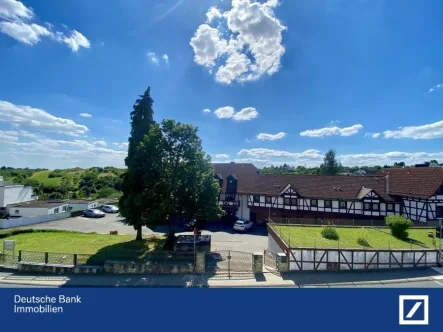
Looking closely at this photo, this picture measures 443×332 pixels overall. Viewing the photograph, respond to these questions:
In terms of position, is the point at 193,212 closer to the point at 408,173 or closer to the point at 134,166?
the point at 134,166

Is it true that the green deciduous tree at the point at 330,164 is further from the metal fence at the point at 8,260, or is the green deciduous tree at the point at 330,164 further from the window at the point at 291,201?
the metal fence at the point at 8,260

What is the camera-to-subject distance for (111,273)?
56.4ft

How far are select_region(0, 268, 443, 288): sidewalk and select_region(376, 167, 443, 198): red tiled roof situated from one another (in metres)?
14.5

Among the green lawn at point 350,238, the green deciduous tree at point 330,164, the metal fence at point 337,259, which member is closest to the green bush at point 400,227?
the green lawn at point 350,238

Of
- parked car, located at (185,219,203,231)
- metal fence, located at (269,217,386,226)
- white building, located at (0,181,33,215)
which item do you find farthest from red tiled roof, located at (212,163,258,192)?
white building, located at (0,181,33,215)

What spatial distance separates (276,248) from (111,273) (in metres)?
12.7

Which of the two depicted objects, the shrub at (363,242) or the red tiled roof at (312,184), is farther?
the red tiled roof at (312,184)

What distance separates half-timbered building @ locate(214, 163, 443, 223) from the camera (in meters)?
29.5

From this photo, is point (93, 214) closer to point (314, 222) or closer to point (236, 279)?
point (314, 222)

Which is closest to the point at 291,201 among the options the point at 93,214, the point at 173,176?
the point at 173,176

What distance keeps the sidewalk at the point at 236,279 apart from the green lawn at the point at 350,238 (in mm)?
2202

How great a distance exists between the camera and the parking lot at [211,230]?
85.5 feet

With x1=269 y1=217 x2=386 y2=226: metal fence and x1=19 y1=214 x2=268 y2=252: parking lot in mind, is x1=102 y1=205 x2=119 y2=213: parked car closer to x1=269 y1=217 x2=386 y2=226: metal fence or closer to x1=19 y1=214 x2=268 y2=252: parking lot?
x1=19 y1=214 x2=268 y2=252: parking lot
